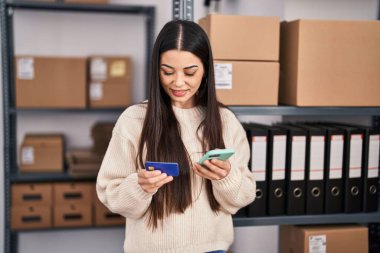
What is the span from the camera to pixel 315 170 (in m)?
1.85

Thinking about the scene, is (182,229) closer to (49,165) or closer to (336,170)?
(336,170)

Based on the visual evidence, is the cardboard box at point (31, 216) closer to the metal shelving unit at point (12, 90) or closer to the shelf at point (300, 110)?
the metal shelving unit at point (12, 90)

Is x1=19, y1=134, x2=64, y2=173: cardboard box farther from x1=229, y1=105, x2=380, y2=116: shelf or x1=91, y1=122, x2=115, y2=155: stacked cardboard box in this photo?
x1=229, y1=105, x2=380, y2=116: shelf

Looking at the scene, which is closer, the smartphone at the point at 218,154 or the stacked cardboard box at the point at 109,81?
the smartphone at the point at 218,154

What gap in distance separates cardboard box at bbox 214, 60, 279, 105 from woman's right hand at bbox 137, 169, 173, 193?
1.81 feet

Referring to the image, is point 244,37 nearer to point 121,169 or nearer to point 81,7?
point 121,169

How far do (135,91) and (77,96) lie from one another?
0.56 m

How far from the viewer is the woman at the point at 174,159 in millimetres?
1405

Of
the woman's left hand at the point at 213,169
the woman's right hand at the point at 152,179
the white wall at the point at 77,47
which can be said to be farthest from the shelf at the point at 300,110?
the white wall at the point at 77,47

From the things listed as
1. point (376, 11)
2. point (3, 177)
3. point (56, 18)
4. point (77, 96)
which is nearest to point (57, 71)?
point (77, 96)

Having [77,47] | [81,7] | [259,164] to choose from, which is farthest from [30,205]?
[259,164]

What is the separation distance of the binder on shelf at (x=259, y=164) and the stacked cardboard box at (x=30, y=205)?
1649 millimetres

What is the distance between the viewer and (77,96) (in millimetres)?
3035

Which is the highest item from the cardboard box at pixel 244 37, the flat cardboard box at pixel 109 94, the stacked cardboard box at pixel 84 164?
the cardboard box at pixel 244 37
